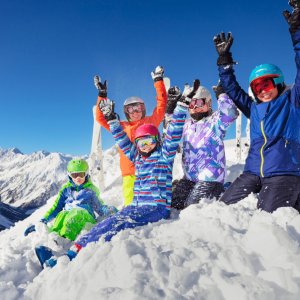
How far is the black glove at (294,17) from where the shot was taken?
2.03m

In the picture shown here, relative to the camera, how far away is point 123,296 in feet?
3.59

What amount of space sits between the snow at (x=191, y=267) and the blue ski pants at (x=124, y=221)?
362 millimetres

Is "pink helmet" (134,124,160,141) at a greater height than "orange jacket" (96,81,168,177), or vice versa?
"orange jacket" (96,81,168,177)

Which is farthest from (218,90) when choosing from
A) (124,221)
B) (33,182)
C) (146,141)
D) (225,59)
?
(33,182)

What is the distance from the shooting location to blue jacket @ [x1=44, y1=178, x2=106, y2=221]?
3541 mm

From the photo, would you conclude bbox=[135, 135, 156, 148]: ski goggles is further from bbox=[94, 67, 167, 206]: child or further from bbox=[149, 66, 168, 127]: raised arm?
bbox=[149, 66, 168, 127]: raised arm

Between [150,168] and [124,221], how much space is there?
865mm

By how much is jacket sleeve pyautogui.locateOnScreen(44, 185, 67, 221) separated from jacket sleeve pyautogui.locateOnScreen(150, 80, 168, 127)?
218 centimetres

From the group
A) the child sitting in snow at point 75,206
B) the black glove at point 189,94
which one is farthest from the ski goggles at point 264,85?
the child sitting in snow at point 75,206

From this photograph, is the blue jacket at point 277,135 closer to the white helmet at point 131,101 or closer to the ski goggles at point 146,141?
the ski goggles at point 146,141

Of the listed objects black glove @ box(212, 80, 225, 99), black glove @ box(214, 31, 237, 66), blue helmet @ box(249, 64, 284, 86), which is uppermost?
black glove @ box(214, 31, 237, 66)

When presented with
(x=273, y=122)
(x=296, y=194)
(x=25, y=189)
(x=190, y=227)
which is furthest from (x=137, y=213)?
(x=25, y=189)

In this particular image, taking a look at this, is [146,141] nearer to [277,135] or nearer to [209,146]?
[209,146]

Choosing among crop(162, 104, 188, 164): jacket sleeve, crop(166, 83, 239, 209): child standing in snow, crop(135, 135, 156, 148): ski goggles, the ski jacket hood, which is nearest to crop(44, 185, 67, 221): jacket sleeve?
crop(135, 135, 156, 148): ski goggles
